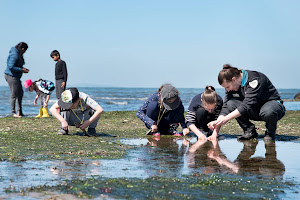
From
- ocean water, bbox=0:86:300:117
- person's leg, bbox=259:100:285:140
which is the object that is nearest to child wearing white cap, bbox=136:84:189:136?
person's leg, bbox=259:100:285:140

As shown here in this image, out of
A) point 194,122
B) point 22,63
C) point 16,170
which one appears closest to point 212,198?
point 16,170

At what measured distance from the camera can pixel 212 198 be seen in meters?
2.88

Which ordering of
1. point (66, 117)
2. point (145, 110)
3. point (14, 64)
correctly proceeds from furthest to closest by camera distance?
point (14, 64)
point (145, 110)
point (66, 117)

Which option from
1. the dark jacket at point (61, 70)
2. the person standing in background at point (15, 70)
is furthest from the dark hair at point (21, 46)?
the dark jacket at point (61, 70)

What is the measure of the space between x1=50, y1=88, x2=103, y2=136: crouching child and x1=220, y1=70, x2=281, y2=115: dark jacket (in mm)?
2289

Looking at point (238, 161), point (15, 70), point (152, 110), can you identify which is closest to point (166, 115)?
point (152, 110)

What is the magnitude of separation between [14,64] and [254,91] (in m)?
7.94

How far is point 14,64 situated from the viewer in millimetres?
11656

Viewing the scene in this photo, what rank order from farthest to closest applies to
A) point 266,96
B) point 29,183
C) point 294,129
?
1. point 294,129
2. point 266,96
3. point 29,183

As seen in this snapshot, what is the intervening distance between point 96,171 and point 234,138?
12.3 feet

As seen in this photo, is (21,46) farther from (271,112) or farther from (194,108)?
(271,112)

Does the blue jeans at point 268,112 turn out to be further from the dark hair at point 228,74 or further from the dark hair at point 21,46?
the dark hair at point 21,46

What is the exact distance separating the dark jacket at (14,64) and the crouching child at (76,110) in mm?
5218

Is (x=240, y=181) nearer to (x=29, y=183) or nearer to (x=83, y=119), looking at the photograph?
(x=29, y=183)
